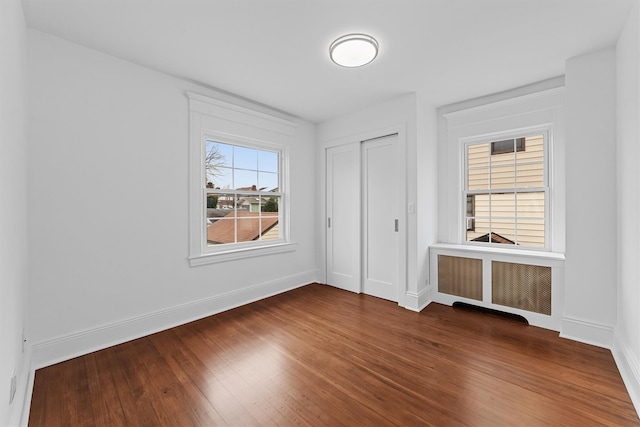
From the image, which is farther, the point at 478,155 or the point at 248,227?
the point at 248,227

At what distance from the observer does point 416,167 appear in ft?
10.8

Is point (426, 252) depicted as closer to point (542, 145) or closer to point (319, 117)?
point (542, 145)

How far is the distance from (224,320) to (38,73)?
2688 millimetres

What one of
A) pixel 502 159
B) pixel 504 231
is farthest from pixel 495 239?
pixel 502 159

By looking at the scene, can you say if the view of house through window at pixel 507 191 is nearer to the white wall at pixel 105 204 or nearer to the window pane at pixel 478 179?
the window pane at pixel 478 179

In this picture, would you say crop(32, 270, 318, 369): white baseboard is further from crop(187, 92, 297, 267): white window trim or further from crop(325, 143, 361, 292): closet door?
crop(325, 143, 361, 292): closet door

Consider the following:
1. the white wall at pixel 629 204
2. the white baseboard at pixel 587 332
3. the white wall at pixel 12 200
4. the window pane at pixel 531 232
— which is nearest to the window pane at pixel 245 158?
the white wall at pixel 12 200

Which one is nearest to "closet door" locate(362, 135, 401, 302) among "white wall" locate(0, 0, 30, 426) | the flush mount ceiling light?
the flush mount ceiling light

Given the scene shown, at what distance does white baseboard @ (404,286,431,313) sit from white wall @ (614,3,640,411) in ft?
5.30

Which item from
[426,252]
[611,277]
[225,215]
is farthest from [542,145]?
[225,215]

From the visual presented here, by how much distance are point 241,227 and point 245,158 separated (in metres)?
0.93

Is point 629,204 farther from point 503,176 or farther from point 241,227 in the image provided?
point 241,227

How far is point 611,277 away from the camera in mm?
2326

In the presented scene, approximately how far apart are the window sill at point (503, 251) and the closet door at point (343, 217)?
3.70 feet
